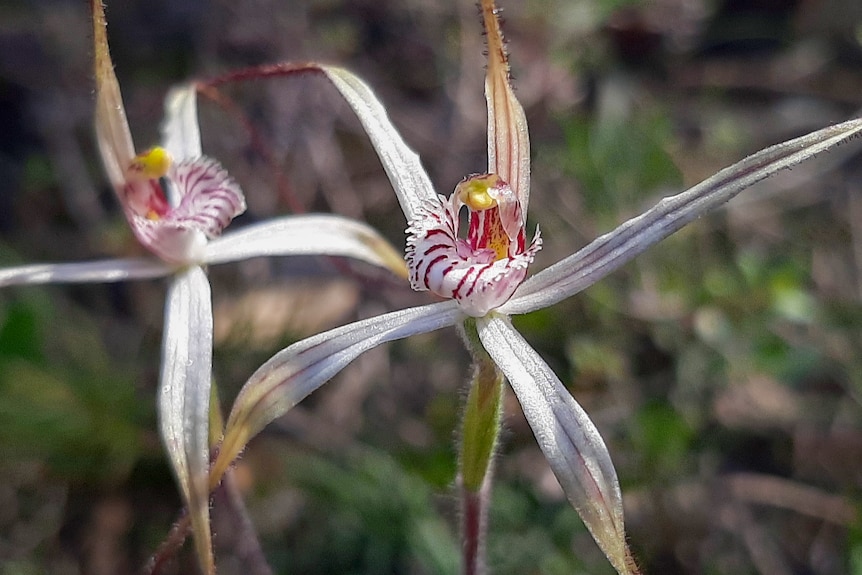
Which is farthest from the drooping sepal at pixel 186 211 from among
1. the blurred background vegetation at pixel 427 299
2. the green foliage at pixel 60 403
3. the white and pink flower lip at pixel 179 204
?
the green foliage at pixel 60 403

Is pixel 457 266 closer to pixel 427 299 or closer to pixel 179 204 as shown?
pixel 179 204

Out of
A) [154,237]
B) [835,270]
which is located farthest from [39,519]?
[835,270]

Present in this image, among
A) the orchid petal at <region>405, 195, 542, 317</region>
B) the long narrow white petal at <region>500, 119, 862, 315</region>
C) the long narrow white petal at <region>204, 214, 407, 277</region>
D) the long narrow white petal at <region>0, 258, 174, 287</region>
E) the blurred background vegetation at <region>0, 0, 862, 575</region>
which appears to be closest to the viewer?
the long narrow white petal at <region>500, 119, 862, 315</region>

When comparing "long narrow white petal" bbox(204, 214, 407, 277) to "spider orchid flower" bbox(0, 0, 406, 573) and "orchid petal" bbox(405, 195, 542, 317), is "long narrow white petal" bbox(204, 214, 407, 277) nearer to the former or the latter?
"spider orchid flower" bbox(0, 0, 406, 573)

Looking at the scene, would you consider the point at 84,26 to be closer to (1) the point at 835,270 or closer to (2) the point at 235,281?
(2) the point at 235,281

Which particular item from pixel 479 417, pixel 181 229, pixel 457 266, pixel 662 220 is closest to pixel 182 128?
pixel 181 229

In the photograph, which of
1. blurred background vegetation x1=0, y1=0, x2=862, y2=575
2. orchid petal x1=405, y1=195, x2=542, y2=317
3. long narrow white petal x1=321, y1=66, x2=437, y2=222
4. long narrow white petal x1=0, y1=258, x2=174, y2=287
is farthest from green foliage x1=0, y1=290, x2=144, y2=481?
orchid petal x1=405, y1=195, x2=542, y2=317
